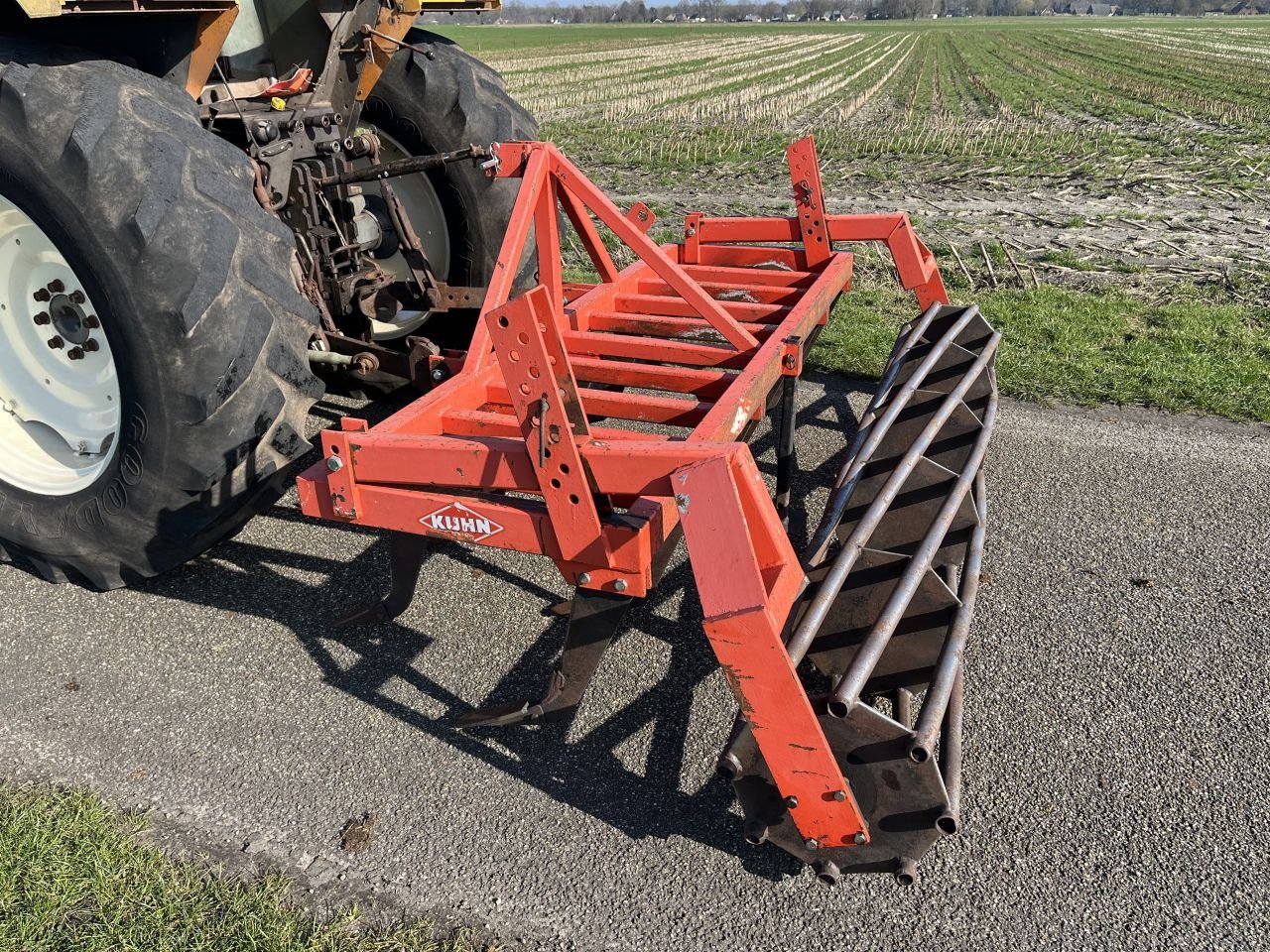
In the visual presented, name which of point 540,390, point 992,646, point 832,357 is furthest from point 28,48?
point 832,357

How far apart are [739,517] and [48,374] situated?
242 cm

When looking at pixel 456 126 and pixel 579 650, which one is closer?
pixel 579 650

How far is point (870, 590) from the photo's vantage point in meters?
2.37

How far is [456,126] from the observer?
3855 millimetres

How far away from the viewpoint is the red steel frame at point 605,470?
6.12 feet

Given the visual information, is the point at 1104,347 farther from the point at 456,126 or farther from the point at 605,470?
the point at 605,470

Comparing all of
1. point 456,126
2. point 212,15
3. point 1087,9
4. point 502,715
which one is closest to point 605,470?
point 502,715

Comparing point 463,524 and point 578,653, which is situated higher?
point 463,524

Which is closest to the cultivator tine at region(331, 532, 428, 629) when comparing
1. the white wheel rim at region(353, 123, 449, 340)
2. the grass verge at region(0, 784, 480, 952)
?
the grass verge at region(0, 784, 480, 952)

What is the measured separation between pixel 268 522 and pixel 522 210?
4.83 feet

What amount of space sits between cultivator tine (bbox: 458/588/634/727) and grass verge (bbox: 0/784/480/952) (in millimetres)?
543

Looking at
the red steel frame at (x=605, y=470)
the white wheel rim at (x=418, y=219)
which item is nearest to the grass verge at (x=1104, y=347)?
the red steel frame at (x=605, y=470)

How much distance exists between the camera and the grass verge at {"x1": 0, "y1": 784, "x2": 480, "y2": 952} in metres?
1.91

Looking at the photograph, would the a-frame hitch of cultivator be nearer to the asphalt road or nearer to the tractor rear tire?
the asphalt road
